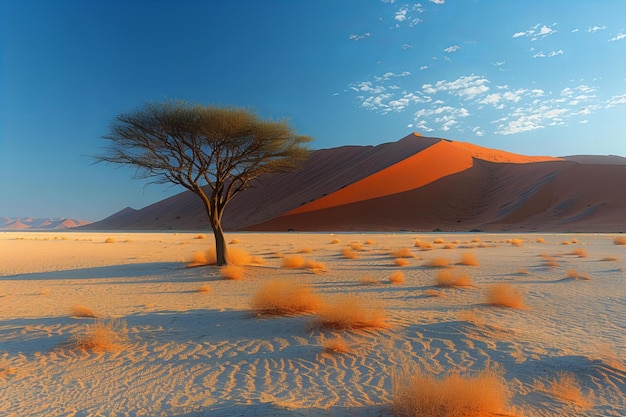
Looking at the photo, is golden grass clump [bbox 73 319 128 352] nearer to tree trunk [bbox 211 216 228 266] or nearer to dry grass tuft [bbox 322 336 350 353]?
dry grass tuft [bbox 322 336 350 353]

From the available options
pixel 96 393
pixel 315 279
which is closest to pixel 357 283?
pixel 315 279

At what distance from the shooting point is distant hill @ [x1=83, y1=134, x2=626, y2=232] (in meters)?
53.4

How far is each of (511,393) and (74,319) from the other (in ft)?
24.5

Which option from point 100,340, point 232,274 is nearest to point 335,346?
point 100,340

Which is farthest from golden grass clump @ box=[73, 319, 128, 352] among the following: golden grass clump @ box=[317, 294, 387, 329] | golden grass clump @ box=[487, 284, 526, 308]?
golden grass clump @ box=[487, 284, 526, 308]

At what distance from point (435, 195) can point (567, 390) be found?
64057mm

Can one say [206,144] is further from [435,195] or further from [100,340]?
[435,195]

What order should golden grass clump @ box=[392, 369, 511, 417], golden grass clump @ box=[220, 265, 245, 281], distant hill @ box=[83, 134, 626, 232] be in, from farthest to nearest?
distant hill @ box=[83, 134, 626, 232]
golden grass clump @ box=[220, 265, 245, 281]
golden grass clump @ box=[392, 369, 511, 417]

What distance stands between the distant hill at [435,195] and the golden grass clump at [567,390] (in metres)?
46.8

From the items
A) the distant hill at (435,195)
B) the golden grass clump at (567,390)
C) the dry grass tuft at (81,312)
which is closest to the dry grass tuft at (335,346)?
the golden grass clump at (567,390)

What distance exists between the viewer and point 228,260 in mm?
15633

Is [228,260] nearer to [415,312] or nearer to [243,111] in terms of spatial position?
[243,111]

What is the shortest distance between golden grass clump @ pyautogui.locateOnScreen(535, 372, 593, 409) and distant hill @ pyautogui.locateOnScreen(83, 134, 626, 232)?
46.8 m

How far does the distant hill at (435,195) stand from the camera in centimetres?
5344
